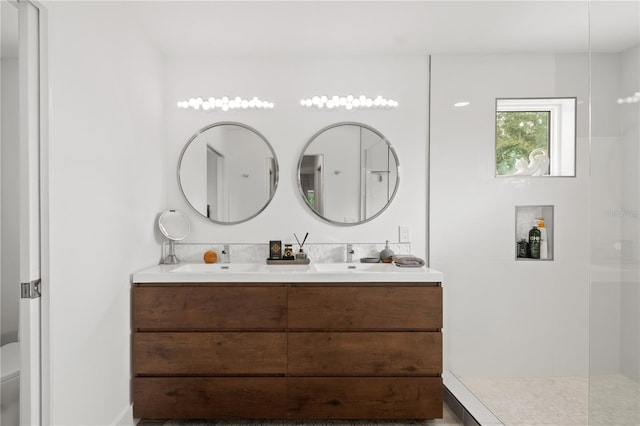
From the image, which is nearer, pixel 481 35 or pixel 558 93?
pixel 558 93

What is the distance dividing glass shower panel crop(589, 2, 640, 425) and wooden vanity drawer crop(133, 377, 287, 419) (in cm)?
156

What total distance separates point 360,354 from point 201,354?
3.08ft

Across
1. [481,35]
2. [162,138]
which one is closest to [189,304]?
[162,138]

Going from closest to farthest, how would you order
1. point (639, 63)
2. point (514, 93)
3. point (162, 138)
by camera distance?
point (639, 63)
point (514, 93)
point (162, 138)

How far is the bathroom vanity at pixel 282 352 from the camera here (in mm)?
2180

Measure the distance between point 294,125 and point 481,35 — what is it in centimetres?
139

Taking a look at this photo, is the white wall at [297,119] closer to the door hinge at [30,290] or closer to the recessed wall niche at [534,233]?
the recessed wall niche at [534,233]

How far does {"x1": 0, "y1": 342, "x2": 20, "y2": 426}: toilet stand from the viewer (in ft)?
4.54

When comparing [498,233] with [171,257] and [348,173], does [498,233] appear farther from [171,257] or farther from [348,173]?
[171,257]

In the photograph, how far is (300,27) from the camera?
236 cm

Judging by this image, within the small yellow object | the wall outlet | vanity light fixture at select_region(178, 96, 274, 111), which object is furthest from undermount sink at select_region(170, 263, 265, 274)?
vanity light fixture at select_region(178, 96, 274, 111)

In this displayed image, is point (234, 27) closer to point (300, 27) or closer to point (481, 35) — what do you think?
point (300, 27)

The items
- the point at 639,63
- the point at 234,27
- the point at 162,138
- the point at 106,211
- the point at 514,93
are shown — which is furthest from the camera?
the point at 162,138

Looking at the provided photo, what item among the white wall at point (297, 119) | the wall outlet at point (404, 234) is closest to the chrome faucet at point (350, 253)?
the white wall at point (297, 119)
